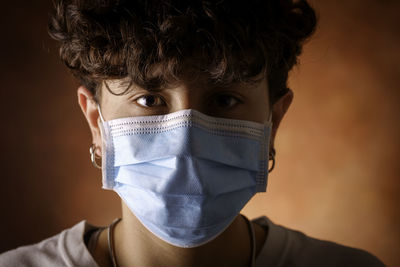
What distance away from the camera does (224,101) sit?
108 centimetres

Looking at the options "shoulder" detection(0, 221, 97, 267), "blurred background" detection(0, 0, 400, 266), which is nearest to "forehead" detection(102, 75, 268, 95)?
"shoulder" detection(0, 221, 97, 267)

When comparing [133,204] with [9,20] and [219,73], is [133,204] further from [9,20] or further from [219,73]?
[9,20]

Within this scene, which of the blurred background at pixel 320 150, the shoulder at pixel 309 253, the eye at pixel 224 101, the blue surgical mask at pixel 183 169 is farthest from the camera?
the blurred background at pixel 320 150

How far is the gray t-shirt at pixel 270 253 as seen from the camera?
3.95 feet

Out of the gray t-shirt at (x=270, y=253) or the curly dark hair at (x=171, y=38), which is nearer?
the curly dark hair at (x=171, y=38)

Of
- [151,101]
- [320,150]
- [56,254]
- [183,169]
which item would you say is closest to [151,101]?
[151,101]

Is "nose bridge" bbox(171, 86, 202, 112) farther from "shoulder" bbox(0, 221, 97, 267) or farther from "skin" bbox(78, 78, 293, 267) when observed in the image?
"shoulder" bbox(0, 221, 97, 267)

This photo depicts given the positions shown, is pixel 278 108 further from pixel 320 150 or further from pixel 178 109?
pixel 320 150

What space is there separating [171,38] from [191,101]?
17 cm

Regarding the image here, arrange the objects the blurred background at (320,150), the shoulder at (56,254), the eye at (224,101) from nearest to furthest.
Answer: the eye at (224,101)
the shoulder at (56,254)
the blurred background at (320,150)

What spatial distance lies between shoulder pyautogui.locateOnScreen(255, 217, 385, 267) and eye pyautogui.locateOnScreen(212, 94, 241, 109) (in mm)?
510

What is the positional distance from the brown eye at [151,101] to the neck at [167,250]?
36 centimetres

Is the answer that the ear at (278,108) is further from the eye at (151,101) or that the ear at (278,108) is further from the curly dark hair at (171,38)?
→ the eye at (151,101)

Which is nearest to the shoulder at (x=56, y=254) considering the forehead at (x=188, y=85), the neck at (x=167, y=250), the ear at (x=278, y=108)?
the neck at (x=167, y=250)
